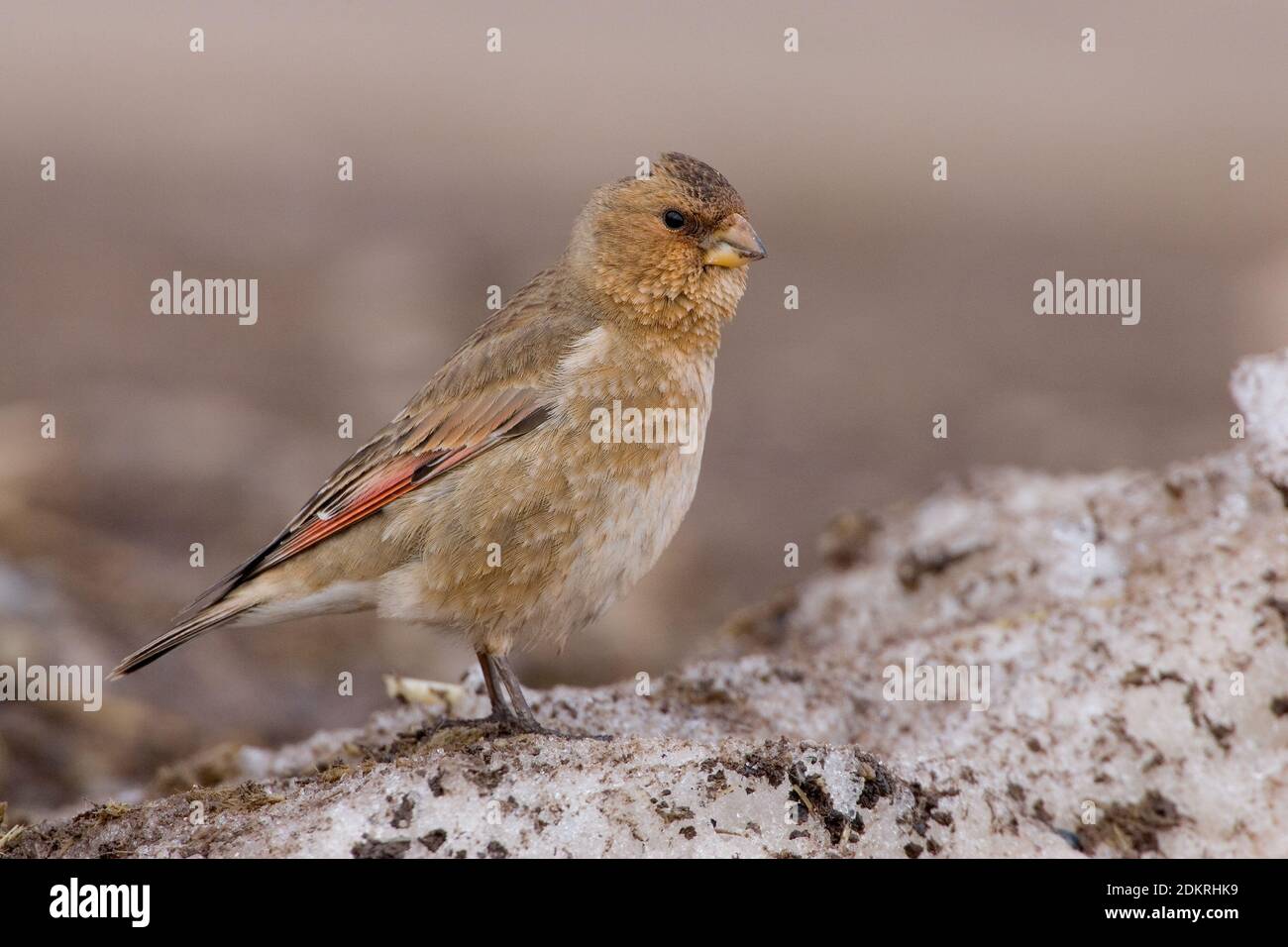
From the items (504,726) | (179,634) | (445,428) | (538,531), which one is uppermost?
(445,428)

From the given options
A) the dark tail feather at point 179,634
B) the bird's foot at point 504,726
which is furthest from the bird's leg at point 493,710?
the dark tail feather at point 179,634

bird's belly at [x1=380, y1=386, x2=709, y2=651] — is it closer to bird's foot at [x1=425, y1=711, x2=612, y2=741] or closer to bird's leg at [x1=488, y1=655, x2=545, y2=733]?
bird's leg at [x1=488, y1=655, x2=545, y2=733]

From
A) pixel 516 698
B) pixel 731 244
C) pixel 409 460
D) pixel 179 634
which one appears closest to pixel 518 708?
pixel 516 698

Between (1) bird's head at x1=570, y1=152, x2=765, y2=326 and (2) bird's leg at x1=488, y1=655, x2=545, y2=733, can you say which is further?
(1) bird's head at x1=570, y1=152, x2=765, y2=326

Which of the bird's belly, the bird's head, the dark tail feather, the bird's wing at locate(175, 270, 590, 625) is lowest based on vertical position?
the dark tail feather

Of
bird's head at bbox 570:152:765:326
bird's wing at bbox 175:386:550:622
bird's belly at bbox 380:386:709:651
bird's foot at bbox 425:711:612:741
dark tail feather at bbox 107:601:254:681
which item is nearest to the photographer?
bird's foot at bbox 425:711:612:741

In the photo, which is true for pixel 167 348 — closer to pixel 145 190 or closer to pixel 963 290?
pixel 145 190

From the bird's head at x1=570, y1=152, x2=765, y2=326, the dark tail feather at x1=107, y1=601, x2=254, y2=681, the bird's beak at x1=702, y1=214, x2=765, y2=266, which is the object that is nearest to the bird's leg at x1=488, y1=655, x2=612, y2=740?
the dark tail feather at x1=107, y1=601, x2=254, y2=681

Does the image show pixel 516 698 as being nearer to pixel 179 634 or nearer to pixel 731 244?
pixel 179 634
